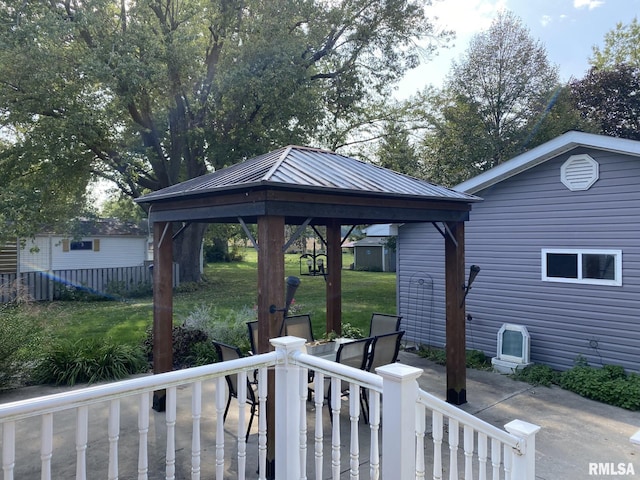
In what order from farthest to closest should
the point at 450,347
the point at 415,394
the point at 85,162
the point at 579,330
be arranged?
the point at 85,162
the point at 579,330
the point at 450,347
the point at 415,394

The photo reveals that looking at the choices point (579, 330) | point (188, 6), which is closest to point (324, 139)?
point (188, 6)

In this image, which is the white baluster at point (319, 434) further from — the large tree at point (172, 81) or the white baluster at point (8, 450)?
the large tree at point (172, 81)

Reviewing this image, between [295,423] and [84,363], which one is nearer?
[295,423]

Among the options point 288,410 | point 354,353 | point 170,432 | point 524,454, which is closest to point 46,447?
point 170,432

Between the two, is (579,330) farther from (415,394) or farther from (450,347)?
(415,394)

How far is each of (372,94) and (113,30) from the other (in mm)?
9039

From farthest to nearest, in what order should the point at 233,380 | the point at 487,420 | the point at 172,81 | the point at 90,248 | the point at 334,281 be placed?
the point at 90,248
the point at 172,81
the point at 334,281
the point at 487,420
the point at 233,380

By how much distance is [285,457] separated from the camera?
8.79 ft

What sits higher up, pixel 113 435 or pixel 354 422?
pixel 113 435

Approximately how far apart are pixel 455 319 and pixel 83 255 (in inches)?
735

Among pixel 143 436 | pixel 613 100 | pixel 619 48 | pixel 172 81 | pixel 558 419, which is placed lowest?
pixel 558 419

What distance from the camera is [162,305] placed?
4984 millimetres

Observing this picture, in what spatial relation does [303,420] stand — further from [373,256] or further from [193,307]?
[373,256]

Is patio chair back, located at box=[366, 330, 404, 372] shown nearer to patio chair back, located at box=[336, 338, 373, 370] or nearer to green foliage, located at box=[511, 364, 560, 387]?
patio chair back, located at box=[336, 338, 373, 370]
